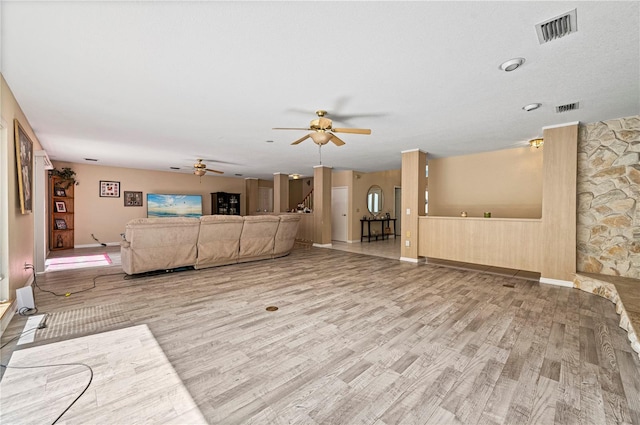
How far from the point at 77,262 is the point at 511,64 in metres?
8.38

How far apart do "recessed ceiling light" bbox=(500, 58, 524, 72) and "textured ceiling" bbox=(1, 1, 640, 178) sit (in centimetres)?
6

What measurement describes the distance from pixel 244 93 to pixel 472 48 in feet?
7.87

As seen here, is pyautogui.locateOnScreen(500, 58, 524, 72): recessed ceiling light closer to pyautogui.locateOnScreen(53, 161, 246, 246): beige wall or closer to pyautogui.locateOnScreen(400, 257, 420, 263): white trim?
pyautogui.locateOnScreen(400, 257, 420, 263): white trim

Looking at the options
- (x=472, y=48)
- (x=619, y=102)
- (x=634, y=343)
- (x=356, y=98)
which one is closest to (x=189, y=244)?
(x=356, y=98)

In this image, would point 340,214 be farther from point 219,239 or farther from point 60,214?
point 60,214

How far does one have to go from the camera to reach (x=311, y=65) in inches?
101

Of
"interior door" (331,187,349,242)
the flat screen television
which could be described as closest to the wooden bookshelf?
the flat screen television

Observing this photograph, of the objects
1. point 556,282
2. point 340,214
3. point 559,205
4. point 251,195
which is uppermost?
point 251,195

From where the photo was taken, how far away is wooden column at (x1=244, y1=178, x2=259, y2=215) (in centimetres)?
1201

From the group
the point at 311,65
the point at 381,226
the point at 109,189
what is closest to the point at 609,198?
the point at 311,65

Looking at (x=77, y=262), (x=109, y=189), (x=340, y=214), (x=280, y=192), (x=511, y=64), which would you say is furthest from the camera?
(x=280, y=192)

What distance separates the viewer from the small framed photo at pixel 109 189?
29.1ft

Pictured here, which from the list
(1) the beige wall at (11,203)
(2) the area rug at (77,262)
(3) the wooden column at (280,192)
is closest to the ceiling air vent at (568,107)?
(1) the beige wall at (11,203)

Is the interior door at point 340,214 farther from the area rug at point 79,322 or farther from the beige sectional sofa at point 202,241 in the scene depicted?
the area rug at point 79,322
